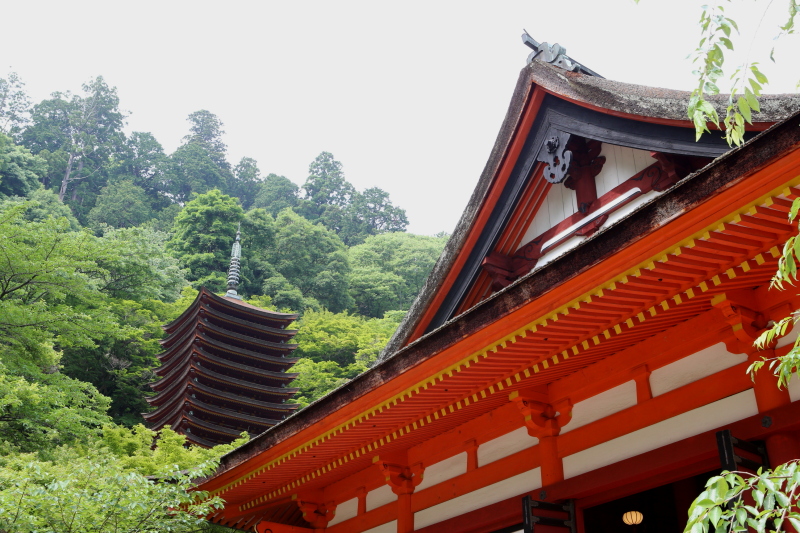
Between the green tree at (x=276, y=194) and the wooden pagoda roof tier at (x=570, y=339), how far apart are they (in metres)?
57.4

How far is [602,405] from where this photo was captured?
218 inches

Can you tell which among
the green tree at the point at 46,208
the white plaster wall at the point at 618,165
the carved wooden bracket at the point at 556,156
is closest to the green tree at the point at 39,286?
the carved wooden bracket at the point at 556,156

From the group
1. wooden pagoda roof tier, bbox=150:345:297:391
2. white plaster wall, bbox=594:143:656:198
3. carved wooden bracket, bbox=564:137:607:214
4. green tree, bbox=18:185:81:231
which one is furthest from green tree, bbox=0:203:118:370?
green tree, bbox=18:185:81:231

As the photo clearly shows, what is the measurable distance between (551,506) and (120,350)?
2777 centimetres

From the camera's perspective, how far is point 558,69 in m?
7.27

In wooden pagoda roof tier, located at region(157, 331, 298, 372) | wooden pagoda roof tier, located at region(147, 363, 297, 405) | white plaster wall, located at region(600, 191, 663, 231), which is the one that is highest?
wooden pagoda roof tier, located at region(157, 331, 298, 372)

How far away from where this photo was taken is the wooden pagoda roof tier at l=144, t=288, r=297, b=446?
24031 millimetres

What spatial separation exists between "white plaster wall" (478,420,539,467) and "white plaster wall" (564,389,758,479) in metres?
0.51

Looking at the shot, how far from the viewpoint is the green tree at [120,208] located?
50531 mm

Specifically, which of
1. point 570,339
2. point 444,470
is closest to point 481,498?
point 444,470

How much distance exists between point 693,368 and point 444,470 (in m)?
2.81

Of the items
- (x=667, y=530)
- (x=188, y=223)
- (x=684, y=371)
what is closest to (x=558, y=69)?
(x=684, y=371)

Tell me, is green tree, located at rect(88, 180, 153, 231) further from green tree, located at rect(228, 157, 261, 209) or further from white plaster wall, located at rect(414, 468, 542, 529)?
white plaster wall, located at rect(414, 468, 542, 529)

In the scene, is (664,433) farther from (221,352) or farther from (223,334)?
(223,334)
